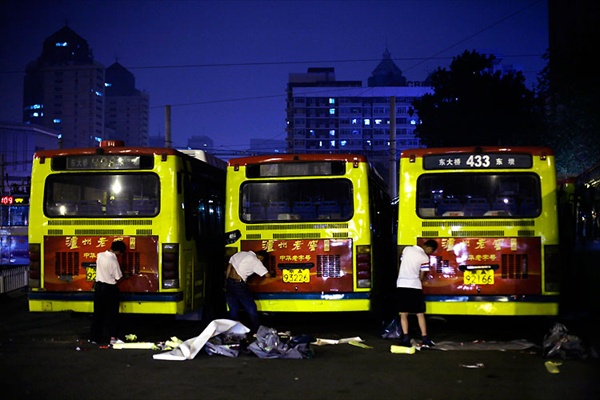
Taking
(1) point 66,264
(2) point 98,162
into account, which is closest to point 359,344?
(1) point 66,264

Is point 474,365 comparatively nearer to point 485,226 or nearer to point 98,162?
point 485,226

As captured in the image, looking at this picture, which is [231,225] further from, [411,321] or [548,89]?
[548,89]

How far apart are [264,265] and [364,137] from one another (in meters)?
119

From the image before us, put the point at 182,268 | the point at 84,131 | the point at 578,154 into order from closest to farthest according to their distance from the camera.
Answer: the point at 182,268, the point at 578,154, the point at 84,131

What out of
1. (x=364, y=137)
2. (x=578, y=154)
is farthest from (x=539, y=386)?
(x=364, y=137)

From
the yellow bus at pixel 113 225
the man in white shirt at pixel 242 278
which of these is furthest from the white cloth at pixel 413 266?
the yellow bus at pixel 113 225

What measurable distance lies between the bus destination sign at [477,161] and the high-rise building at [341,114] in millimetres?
114075

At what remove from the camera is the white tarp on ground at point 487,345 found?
35.0 ft

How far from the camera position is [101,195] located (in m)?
12.2

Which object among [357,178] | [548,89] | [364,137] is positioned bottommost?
[357,178]

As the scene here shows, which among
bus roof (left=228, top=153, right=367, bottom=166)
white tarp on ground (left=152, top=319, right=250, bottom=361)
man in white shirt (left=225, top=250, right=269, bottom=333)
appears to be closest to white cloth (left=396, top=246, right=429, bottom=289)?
bus roof (left=228, top=153, right=367, bottom=166)

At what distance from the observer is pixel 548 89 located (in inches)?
1382

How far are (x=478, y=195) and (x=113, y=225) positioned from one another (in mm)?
5802

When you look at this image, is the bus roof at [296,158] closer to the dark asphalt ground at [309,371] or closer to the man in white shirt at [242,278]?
the man in white shirt at [242,278]
